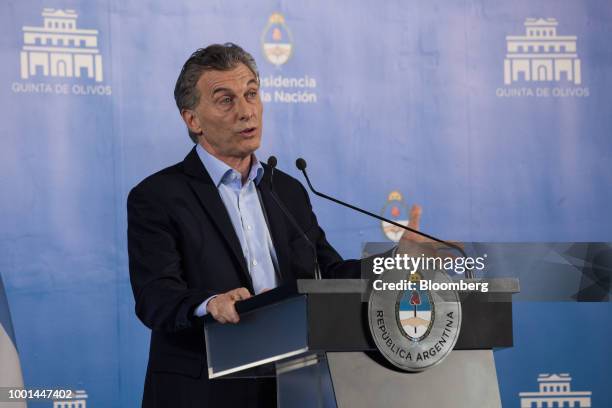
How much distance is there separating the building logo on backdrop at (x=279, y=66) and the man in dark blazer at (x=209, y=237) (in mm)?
1503

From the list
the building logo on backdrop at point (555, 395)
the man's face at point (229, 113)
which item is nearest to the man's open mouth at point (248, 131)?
the man's face at point (229, 113)

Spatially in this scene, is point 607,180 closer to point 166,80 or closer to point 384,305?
point 166,80

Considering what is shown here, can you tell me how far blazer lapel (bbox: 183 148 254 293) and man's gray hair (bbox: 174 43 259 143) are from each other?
8.4 inches

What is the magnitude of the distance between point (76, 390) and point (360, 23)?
228 centimetres

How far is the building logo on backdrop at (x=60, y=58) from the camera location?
15.1 feet

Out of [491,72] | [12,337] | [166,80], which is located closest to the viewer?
[12,337]

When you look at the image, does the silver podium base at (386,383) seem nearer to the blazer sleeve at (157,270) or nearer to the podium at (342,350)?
the podium at (342,350)

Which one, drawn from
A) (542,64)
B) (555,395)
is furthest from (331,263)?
(542,64)

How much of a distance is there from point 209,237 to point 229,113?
48cm

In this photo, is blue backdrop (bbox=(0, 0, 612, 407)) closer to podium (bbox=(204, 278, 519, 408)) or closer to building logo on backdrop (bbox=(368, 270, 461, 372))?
podium (bbox=(204, 278, 519, 408))

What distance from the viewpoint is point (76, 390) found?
15.0ft

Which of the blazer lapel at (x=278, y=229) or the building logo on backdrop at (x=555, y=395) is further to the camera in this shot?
the building logo on backdrop at (x=555, y=395)

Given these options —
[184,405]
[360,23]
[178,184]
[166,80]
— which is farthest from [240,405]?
[360,23]

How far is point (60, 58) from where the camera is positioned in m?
4.63
